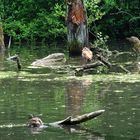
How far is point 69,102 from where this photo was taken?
1223cm

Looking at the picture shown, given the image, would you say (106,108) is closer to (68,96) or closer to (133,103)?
(133,103)

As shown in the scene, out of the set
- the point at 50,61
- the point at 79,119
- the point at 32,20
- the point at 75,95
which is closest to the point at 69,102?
the point at 75,95

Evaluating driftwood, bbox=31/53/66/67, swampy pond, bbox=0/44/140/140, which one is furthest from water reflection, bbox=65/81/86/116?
driftwood, bbox=31/53/66/67

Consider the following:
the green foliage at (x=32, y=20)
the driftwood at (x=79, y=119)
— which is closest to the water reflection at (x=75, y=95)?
the driftwood at (x=79, y=119)

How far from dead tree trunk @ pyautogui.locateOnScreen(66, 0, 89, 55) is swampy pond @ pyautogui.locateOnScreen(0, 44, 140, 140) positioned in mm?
5806

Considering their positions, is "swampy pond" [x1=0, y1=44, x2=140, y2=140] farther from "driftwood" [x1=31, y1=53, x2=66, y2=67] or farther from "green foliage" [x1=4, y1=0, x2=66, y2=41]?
"green foliage" [x1=4, y1=0, x2=66, y2=41]

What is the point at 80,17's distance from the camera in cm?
2409

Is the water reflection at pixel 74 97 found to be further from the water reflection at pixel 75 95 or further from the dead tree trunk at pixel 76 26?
the dead tree trunk at pixel 76 26

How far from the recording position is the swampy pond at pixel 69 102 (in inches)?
364

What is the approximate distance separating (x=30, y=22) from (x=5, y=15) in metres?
1.89

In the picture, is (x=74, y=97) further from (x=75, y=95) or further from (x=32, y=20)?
(x=32, y=20)

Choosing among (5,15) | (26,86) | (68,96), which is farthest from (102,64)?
(5,15)

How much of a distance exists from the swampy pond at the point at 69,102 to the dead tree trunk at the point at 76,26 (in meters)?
5.81

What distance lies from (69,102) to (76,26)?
1217cm
